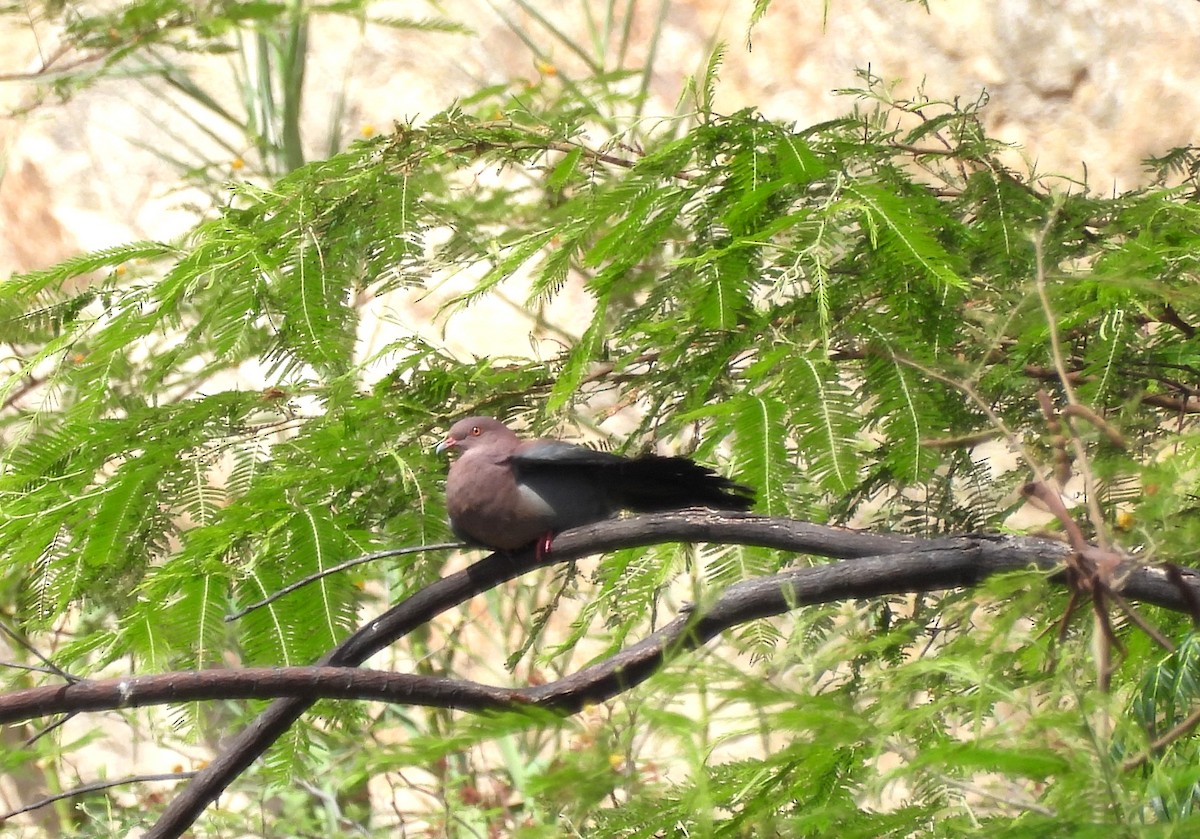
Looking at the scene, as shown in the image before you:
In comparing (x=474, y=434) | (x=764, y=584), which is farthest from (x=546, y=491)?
(x=764, y=584)

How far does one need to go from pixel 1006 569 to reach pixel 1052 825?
620mm

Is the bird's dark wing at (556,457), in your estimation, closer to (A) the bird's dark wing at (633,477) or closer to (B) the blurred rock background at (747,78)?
(A) the bird's dark wing at (633,477)

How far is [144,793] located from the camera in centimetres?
556

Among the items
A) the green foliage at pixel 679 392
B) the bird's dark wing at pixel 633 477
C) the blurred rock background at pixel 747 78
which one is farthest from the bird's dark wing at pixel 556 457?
the blurred rock background at pixel 747 78

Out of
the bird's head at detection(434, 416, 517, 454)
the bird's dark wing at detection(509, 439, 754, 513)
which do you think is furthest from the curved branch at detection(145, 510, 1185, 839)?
the bird's head at detection(434, 416, 517, 454)

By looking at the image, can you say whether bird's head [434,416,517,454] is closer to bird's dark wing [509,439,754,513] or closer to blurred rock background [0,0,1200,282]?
bird's dark wing [509,439,754,513]

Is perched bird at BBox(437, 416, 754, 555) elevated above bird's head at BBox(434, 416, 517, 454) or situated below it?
below

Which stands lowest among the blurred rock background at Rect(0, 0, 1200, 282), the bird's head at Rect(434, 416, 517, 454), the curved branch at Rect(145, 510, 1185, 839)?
the curved branch at Rect(145, 510, 1185, 839)

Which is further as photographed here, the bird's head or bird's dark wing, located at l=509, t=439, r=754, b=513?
the bird's head

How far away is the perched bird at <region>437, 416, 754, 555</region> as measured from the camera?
7.15 ft

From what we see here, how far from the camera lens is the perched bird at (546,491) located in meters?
2.18

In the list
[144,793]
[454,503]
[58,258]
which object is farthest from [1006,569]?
[58,258]

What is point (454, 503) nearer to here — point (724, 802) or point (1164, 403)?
point (724, 802)

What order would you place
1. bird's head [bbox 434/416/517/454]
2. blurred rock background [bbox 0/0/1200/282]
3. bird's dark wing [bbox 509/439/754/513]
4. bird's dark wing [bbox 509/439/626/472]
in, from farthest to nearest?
blurred rock background [bbox 0/0/1200/282] → bird's head [bbox 434/416/517/454] → bird's dark wing [bbox 509/439/626/472] → bird's dark wing [bbox 509/439/754/513]
